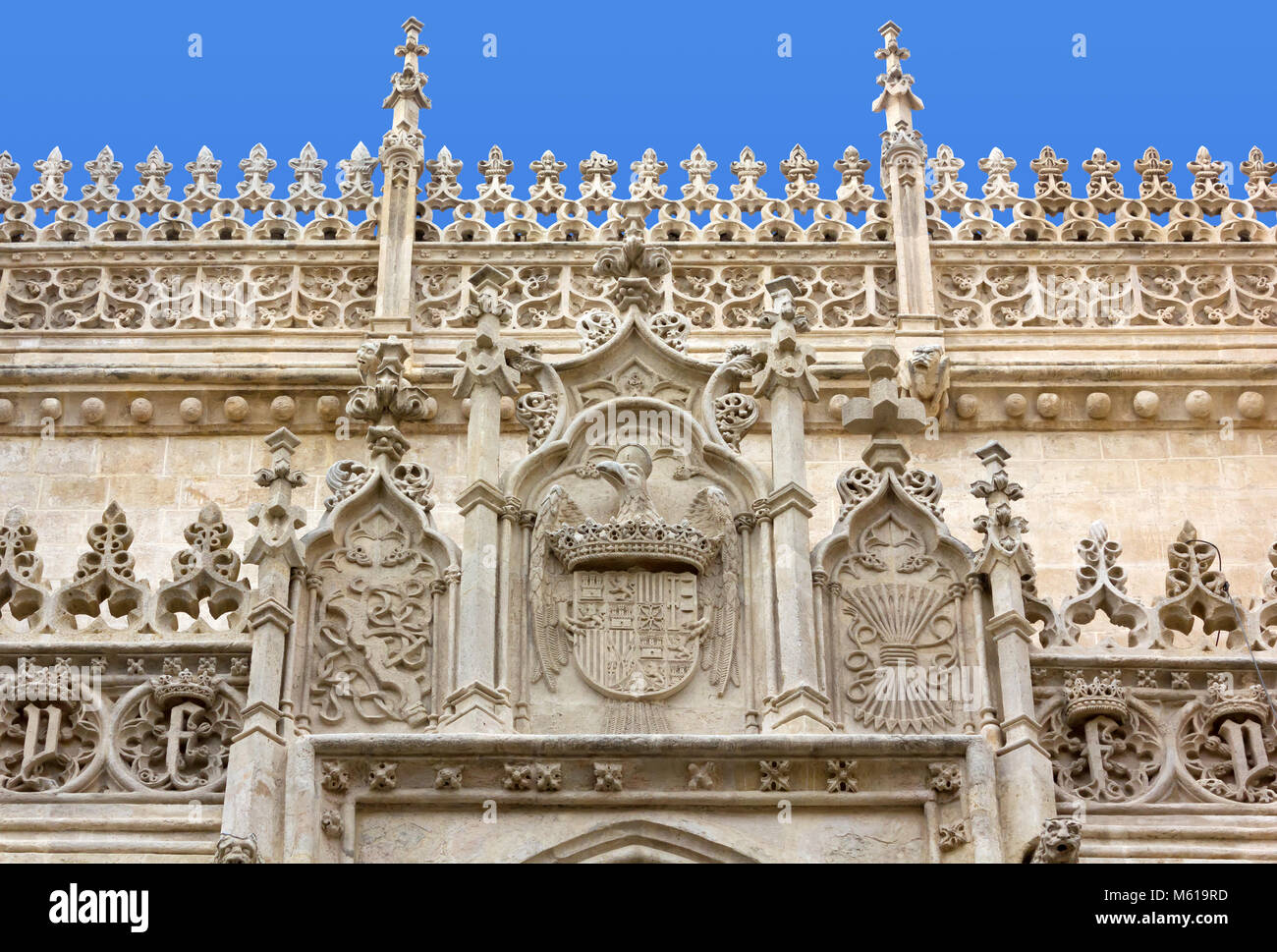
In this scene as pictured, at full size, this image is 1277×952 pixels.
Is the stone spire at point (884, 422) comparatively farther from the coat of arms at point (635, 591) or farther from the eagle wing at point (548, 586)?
the eagle wing at point (548, 586)

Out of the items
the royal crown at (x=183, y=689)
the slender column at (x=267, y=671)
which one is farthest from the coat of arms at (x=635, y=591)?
the royal crown at (x=183, y=689)

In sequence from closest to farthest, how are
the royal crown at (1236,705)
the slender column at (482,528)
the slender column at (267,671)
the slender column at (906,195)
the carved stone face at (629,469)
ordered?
the slender column at (267,671) → the slender column at (482,528) → the royal crown at (1236,705) → the carved stone face at (629,469) → the slender column at (906,195)

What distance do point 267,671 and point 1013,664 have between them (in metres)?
3.35

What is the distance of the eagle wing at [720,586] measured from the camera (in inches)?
481

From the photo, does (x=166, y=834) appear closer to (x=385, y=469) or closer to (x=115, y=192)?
(x=385, y=469)

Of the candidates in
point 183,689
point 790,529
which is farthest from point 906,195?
point 183,689

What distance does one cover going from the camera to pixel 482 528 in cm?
1255

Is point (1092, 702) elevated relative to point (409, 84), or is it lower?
lower

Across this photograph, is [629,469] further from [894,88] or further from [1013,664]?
[894,88]

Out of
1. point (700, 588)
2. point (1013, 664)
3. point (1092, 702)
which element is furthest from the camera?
point (700, 588)

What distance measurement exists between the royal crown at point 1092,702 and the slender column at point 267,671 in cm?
358

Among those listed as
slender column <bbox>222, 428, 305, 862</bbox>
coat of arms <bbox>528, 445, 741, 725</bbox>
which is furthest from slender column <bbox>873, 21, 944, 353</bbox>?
slender column <bbox>222, 428, 305, 862</bbox>
